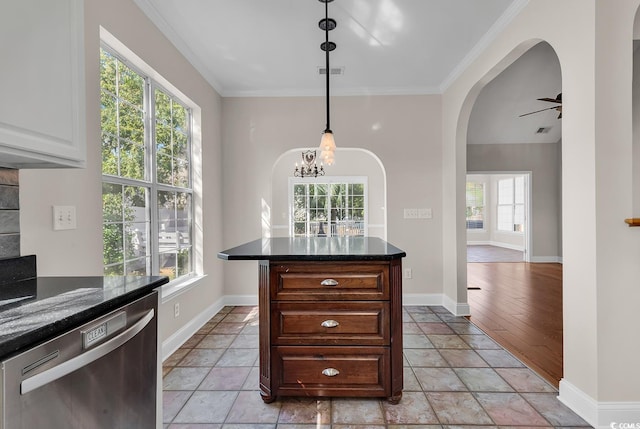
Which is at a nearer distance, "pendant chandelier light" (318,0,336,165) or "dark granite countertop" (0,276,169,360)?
"dark granite countertop" (0,276,169,360)

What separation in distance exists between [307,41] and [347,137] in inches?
52.2

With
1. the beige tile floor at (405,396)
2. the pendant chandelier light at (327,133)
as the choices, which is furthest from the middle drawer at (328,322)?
the pendant chandelier light at (327,133)

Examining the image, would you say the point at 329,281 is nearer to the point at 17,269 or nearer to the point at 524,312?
the point at 17,269

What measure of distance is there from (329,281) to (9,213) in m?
1.54

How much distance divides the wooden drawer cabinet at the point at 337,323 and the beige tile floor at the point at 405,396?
157 millimetres

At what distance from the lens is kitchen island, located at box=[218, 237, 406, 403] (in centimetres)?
183

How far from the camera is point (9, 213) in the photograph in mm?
1338

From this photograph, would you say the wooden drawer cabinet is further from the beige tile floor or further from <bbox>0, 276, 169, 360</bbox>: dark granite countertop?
<bbox>0, 276, 169, 360</bbox>: dark granite countertop

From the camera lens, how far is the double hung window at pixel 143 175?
6.82ft

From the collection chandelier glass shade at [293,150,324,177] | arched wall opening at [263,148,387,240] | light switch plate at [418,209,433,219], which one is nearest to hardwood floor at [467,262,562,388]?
light switch plate at [418,209,433,219]

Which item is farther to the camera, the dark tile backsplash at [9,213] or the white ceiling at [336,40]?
the white ceiling at [336,40]

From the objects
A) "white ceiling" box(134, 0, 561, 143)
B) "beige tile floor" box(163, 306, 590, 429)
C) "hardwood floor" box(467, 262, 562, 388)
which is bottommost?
"beige tile floor" box(163, 306, 590, 429)

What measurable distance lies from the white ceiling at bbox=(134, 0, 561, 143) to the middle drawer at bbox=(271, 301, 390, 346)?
2.10 m

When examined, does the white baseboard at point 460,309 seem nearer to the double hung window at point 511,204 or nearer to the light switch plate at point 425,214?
the light switch plate at point 425,214
